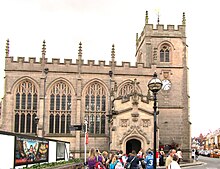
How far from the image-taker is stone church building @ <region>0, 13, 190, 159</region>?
128ft

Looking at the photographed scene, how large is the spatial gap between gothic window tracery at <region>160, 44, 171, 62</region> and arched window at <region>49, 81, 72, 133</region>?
11089 millimetres

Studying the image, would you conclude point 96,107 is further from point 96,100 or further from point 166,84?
point 166,84

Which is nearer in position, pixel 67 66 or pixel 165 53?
pixel 67 66

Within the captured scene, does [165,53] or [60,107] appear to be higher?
[165,53]

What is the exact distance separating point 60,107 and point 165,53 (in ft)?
43.0

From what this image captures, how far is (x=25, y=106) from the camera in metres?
41.4

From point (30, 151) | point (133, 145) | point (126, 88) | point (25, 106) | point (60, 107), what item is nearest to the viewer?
point (30, 151)

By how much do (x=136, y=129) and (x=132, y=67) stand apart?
8.14m

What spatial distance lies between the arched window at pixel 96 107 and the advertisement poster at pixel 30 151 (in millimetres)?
20759

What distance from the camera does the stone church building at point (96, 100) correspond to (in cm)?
3916

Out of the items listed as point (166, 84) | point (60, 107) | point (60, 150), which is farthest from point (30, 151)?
point (166, 84)

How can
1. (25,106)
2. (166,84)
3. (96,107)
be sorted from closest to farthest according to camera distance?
(25,106) → (96,107) → (166,84)

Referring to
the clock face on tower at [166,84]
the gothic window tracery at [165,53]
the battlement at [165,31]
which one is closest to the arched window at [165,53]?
the gothic window tracery at [165,53]

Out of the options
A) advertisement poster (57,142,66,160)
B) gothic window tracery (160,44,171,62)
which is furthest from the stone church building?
advertisement poster (57,142,66,160)
